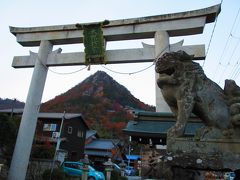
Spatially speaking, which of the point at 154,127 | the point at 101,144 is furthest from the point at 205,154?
the point at 101,144

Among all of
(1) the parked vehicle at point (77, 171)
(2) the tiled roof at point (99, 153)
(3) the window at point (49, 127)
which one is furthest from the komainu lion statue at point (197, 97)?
(2) the tiled roof at point (99, 153)

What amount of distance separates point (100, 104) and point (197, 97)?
199ft

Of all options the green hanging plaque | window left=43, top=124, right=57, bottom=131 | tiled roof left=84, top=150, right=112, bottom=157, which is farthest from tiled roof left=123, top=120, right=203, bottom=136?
tiled roof left=84, top=150, right=112, bottom=157

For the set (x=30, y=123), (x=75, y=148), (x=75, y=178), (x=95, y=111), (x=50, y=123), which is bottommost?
(x=75, y=178)

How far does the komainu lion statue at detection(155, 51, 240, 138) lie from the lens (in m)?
3.20

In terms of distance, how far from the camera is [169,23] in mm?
9781

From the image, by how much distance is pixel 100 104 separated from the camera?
63625 mm

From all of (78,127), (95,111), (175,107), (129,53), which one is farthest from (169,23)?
(95,111)

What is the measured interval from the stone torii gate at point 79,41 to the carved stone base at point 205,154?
17.7 ft

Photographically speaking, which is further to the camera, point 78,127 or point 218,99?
point 78,127

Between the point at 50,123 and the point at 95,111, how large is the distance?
30.3 meters

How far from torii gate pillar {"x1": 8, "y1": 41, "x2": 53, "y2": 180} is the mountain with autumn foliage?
3385 cm

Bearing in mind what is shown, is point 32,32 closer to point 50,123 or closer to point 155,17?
point 155,17

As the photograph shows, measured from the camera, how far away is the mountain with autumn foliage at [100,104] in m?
53.6
